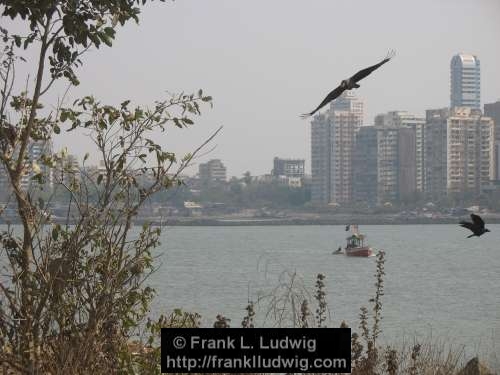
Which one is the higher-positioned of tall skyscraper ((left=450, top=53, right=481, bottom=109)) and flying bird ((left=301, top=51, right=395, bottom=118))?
tall skyscraper ((left=450, top=53, right=481, bottom=109))

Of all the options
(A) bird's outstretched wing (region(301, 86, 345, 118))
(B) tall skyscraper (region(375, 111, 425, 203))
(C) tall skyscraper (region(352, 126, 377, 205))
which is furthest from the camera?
(C) tall skyscraper (region(352, 126, 377, 205))

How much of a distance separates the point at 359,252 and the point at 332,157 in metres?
10.2

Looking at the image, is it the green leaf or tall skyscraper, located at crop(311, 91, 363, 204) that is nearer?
the green leaf

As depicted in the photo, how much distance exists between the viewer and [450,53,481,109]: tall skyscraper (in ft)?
61.9

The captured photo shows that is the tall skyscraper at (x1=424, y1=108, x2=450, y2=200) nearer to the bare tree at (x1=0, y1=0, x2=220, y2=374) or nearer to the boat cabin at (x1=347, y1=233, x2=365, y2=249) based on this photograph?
the boat cabin at (x1=347, y1=233, x2=365, y2=249)

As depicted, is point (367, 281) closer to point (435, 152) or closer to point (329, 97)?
point (435, 152)

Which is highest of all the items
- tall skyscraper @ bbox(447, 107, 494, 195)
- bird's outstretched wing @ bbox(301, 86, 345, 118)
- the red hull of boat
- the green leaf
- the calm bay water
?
tall skyscraper @ bbox(447, 107, 494, 195)

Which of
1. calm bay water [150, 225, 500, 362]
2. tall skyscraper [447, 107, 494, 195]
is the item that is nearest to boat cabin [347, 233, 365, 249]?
calm bay water [150, 225, 500, 362]

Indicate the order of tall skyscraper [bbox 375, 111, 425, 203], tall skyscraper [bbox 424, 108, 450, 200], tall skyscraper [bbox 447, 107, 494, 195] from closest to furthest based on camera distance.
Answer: tall skyscraper [bbox 447, 107, 494, 195], tall skyscraper [bbox 424, 108, 450, 200], tall skyscraper [bbox 375, 111, 425, 203]

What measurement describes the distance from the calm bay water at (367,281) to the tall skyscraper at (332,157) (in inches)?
116

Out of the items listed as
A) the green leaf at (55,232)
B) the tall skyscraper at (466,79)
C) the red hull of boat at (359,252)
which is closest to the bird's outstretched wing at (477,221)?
Answer: the green leaf at (55,232)

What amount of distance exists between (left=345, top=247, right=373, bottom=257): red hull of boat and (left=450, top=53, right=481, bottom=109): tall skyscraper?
33.6 feet

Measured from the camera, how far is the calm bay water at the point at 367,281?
16656 millimetres

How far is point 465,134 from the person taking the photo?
107ft
